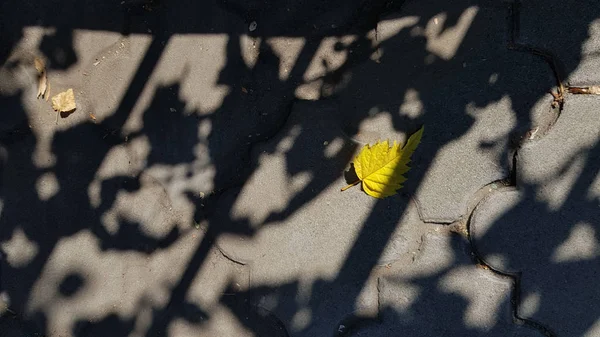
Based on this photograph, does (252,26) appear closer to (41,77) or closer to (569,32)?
(41,77)

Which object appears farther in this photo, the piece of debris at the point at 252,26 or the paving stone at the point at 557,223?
the piece of debris at the point at 252,26

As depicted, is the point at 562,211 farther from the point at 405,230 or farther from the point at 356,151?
the point at 356,151

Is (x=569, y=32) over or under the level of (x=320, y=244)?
over

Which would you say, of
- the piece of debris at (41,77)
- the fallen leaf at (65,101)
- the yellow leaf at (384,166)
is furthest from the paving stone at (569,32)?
the piece of debris at (41,77)

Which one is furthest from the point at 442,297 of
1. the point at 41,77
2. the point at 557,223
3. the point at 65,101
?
the point at 41,77

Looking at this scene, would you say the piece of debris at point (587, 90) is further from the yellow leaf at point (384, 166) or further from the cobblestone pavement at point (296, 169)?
the yellow leaf at point (384, 166)

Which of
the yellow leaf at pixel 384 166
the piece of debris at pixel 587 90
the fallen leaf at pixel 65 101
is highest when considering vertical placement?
the fallen leaf at pixel 65 101

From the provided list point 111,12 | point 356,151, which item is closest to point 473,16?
point 356,151
